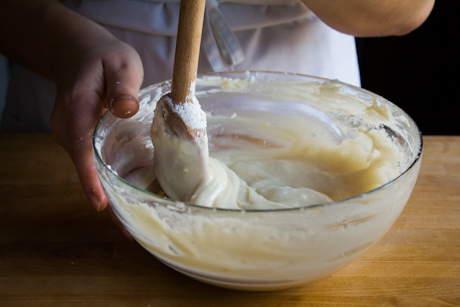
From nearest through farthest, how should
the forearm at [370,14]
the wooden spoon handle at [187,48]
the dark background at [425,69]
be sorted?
1. the wooden spoon handle at [187,48]
2. the forearm at [370,14]
3. the dark background at [425,69]

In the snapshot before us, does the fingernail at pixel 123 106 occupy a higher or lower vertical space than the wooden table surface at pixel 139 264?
higher

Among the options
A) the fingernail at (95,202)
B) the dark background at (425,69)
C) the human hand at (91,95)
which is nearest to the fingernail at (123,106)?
the human hand at (91,95)

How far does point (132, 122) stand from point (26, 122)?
0.73 meters

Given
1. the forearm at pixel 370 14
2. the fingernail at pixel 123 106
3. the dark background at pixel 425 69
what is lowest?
the dark background at pixel 425 69

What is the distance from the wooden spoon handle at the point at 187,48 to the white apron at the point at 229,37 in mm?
486

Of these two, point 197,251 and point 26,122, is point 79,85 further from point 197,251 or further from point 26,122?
point 26,122

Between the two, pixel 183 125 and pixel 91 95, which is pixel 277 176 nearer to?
pixel 183 125

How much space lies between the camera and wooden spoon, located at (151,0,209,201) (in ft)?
2.19

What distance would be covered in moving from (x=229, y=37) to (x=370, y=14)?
376 mm

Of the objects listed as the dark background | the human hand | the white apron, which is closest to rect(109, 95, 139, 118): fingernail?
the human hand

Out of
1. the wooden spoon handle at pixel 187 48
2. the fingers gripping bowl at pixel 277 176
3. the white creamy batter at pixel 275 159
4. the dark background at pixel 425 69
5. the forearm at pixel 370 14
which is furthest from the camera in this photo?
the dark background at pixel 425 69

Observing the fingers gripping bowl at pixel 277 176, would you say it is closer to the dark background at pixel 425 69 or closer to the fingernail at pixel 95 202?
the fingernail at pixel 95 202

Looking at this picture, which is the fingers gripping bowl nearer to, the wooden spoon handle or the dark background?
the wooden spoon handle

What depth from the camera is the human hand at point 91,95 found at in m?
0.78
